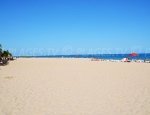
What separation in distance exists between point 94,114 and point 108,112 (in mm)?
529

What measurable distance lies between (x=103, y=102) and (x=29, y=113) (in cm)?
287

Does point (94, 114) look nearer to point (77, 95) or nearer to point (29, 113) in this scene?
point (29, 113)

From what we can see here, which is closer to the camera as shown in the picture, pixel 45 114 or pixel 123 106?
pixel 45 114

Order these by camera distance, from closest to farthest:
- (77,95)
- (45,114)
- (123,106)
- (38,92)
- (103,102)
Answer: (45,114) → (123,106) → (103,102) → (77,95) → (38,92)

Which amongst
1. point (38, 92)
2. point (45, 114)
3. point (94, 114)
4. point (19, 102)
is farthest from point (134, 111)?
point (38, 92)

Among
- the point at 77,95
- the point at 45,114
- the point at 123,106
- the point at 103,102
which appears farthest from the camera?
the point at 77,95

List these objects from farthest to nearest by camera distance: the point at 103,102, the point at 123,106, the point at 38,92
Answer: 1. the point at 38,92
2. the point at 103,102
3. the point at 123,106

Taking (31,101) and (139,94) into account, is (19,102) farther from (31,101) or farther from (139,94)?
(139,94)

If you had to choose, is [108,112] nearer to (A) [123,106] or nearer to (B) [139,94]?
(A) [123,106]

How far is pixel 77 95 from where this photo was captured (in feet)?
32.9

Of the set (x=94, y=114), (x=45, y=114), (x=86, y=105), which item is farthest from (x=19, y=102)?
(x=94, y=114)

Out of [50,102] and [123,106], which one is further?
[50,102]

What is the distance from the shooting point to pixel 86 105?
8281mm

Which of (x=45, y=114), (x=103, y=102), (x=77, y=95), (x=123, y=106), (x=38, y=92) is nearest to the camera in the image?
(x=45, y=114)
